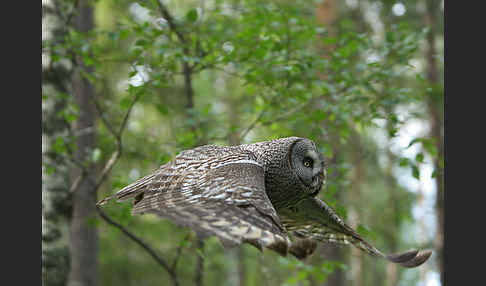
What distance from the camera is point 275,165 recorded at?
4297 mm

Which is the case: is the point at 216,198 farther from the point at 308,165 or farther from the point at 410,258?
the point at 410,258

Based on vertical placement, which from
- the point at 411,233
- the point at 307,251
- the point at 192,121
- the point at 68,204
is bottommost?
the point at 411,233

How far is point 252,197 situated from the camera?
318 centimetres

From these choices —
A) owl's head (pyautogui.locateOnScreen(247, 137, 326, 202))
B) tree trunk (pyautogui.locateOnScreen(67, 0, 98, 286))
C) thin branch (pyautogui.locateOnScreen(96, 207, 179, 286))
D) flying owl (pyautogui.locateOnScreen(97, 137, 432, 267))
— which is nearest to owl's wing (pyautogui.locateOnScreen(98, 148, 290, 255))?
flying owl (pyautogui.locateOnScreen(97, 137, 432, 267))

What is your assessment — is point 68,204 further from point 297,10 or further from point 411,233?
point 411,233

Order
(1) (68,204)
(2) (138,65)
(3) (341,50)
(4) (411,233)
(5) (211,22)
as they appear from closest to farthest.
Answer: (2) (138,65), (3) (341,50), (5) (211,22), (1) (68,204), (4) (411,233)

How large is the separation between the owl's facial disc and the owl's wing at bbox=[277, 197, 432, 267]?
0.57 feet

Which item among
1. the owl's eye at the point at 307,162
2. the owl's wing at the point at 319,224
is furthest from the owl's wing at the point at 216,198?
the owl's wing at the point at 319,224

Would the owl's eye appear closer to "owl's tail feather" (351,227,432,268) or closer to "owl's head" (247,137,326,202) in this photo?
"owl's head" (247,137,326,202)

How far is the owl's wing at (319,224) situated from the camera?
14.4 feet

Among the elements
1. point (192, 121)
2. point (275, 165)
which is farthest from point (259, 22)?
point (275, 165)

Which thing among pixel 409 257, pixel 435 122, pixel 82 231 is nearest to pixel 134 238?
pixel 82 231

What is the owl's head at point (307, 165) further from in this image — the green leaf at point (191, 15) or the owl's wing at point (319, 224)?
the green leaf at point (191, 15)

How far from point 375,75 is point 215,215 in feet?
10.2
